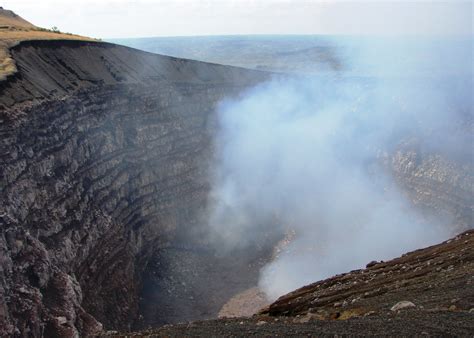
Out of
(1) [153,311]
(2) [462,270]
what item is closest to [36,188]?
(1) [153,311]

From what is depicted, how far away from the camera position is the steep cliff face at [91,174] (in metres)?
22.4

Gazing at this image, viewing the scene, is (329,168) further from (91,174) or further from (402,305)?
(402,305)

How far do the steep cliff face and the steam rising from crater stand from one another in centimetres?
422

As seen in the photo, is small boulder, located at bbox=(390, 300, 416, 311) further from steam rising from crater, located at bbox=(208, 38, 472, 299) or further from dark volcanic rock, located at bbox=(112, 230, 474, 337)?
steam rising from crater, located at bbox=(208, 38, 472, 299)

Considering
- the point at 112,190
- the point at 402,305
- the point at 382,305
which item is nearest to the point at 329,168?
the point at 112,190

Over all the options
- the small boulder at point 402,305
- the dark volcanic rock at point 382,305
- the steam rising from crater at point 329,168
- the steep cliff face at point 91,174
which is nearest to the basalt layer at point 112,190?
the steep cliff face at point 91,174

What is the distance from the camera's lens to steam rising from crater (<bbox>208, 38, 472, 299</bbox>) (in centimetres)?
4012

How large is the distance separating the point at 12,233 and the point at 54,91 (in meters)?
14.4

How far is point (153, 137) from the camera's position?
4328cm

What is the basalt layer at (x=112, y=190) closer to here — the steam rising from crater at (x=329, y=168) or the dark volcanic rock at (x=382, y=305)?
the steam rising from crater at (x=329, y=168)

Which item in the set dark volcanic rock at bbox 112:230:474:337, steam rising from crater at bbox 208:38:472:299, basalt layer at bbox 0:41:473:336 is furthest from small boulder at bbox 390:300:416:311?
steam rising from crater at bbox 208:38:472:299

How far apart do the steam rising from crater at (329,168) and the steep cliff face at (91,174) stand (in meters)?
4.22

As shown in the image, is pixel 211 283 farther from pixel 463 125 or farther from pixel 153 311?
pixel 463 125

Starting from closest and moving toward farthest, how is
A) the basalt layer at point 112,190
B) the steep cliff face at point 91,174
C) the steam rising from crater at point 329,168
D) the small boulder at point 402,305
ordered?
the small boulder at point 402,305 < the steep cliff face at point 91,174 < the basalt layer at point 112,190 < the steam rising from crater at point 329,168
